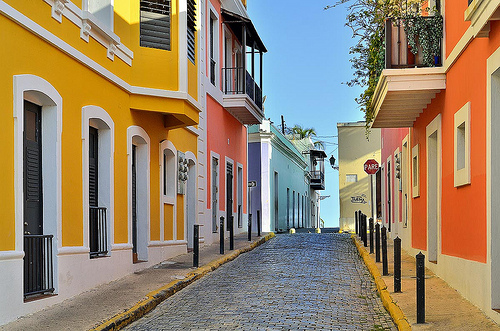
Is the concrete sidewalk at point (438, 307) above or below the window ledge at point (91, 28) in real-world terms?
below

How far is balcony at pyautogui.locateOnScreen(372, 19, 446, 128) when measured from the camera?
1210cm

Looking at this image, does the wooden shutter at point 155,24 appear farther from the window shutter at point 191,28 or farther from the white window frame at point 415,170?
the white window frame at point 415,170

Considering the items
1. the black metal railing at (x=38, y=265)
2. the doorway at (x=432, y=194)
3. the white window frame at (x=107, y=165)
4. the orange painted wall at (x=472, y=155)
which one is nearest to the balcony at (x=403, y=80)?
the orange painted wall at (x=472, y=155)

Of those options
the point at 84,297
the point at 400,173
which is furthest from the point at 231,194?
the point at 84,297

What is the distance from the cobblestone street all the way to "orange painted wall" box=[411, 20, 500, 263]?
1.49 m

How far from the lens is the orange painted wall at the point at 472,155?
889 cm

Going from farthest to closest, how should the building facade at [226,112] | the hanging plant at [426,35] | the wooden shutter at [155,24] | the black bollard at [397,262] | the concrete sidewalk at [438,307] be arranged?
the building facade at [226,112]
the wooden shutter at [155,24]
the hanging plant at [426,35]
the black bollard at [397,262]
the concrete sidewalk at [438,307]

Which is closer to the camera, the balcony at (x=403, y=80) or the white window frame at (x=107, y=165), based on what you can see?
the white window frame at (x=107, y=165)

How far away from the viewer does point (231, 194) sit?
2345cm

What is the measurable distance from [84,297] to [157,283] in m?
1.66

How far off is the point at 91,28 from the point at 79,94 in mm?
1118

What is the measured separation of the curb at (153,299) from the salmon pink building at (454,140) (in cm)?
420

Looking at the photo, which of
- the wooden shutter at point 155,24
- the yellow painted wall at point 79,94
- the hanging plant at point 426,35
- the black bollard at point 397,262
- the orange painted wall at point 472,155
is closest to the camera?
the yellow painted wall at point 79,94

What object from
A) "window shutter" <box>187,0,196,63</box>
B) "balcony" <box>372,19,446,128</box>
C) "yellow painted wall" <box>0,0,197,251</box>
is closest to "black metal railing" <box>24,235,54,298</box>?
"yellow painted wall" <box>0,0,197,251</box>
